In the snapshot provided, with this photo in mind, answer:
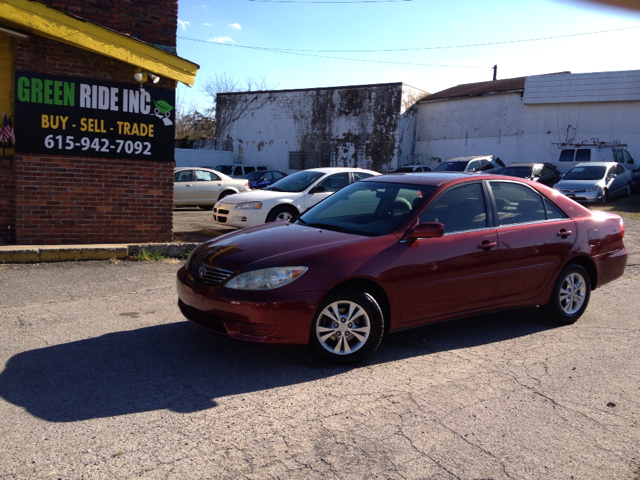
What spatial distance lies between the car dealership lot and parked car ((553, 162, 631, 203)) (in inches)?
570

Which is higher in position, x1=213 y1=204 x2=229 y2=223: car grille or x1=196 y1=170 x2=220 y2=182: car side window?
x1=196 y1=170 x2=220 y2=182: car side window

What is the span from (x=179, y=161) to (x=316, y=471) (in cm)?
2993

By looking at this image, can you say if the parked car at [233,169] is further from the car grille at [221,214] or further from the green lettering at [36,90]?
the green lettering at [36,90]

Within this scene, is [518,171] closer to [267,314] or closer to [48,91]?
[48,91]

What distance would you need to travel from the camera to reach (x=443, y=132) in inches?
1277

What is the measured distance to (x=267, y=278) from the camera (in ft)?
14.8

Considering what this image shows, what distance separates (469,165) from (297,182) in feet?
42.9

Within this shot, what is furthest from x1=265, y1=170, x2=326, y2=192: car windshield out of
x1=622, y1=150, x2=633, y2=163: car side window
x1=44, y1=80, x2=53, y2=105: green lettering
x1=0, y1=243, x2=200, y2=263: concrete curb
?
x1=622, y1=150, x2=633, y2=163: car side window

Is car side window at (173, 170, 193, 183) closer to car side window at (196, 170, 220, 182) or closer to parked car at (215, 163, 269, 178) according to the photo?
car side window at (196, 170, 220, 182)

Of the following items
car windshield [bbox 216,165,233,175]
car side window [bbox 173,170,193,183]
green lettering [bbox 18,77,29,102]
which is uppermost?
green lettering [bbox 18,77,29,102]

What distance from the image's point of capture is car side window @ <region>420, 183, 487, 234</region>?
5359 millimetres

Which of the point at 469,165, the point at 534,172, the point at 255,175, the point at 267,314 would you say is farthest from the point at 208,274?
the point at 255,175

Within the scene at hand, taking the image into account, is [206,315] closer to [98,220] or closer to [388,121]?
[98,220]

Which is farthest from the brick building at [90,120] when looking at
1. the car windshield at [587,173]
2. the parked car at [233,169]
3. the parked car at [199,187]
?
the parked car at [233,169]
